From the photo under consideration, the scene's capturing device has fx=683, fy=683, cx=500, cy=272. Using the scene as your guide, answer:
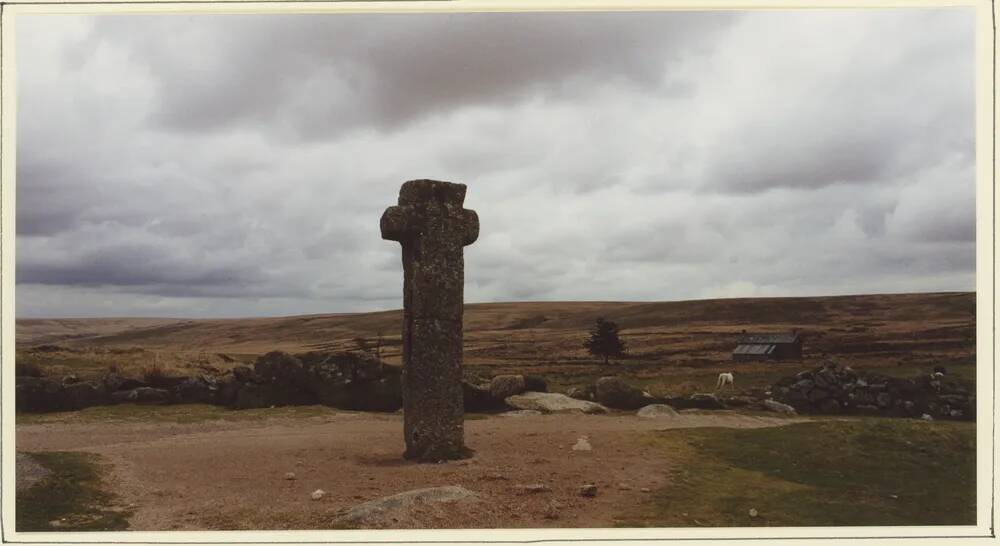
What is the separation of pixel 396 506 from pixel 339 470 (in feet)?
9.15

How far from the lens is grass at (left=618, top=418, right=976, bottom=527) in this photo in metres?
9.60

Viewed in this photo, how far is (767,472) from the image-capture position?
463 inches

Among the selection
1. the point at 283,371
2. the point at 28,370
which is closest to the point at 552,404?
the point at 283,371

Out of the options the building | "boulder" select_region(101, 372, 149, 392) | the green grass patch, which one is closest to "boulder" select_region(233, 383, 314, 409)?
the green grass patch

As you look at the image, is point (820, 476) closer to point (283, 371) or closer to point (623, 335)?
point (283, 371)

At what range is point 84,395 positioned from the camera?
795 inches

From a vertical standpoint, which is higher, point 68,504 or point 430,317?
point 430,317

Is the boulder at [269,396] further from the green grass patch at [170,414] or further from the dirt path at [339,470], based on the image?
the dirt path at [339,470]

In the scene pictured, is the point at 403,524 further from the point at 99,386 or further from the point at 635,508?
the point at 99,386

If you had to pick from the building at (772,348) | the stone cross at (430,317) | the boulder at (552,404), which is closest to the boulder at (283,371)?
the boulder at (552,404)

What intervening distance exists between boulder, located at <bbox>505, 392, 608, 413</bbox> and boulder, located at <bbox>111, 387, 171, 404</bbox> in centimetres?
1058

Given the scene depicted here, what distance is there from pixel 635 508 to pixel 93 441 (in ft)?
40.2

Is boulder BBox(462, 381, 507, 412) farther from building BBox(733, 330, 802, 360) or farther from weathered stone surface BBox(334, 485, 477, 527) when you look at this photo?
building BBox(733, 330, 802, 360)

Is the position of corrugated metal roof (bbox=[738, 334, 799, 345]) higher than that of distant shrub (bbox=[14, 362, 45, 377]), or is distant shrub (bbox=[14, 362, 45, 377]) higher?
distant shrub (bbox=[14, 362, 45, 377])
